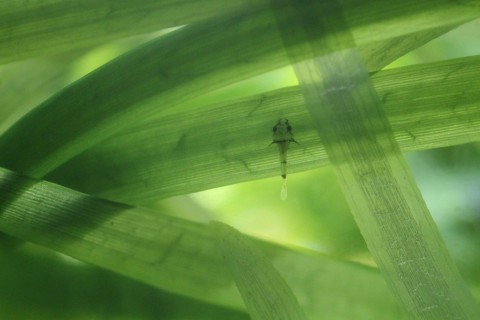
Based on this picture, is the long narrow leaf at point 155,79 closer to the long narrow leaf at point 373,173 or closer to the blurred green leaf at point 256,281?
the long narrow leaf at point 373,173

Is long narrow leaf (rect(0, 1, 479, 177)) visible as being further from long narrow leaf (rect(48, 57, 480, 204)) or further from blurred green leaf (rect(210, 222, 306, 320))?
blurred green leaf (rect(210, 222, 306, 320))

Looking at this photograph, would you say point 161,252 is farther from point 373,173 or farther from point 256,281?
point 373,173

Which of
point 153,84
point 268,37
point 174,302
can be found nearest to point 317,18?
point 268,37

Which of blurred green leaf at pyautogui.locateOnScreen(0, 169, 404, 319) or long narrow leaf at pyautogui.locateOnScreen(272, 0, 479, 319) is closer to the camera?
long narrow leaf at pyautogui.locateOnScreen(272, 0, 479, 319)

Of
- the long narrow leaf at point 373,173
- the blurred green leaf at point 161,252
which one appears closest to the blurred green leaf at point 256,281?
the blurred green leaf at point 161,252

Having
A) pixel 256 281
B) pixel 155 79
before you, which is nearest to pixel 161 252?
pixel 256 281

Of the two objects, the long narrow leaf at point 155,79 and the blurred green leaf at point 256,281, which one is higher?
the long narrow leaf at point 155,79

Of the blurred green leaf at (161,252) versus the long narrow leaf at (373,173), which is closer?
the long narrow leaf at (373,173)

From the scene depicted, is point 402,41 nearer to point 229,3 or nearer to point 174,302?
point 229,3

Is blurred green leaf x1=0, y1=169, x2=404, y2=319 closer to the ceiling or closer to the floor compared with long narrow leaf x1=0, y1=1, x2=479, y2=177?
closer to the floor

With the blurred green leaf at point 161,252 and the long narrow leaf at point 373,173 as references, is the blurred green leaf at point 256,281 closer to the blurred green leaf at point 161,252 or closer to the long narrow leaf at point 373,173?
the blurred green leaf at point 161,252

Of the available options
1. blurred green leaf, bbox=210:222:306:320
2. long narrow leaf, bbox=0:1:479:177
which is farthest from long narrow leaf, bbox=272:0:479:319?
blurred green leaf, bbox=210:222:306:320
